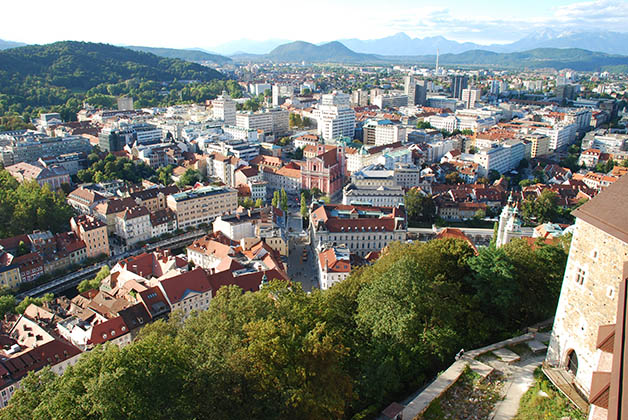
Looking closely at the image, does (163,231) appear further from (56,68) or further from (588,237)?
(56,68)

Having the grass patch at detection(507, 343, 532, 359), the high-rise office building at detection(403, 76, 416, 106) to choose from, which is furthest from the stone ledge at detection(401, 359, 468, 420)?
the high-rise office building at detection(403, 76, 416, 106)

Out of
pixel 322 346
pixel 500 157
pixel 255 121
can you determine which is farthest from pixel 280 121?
pixel 322 346

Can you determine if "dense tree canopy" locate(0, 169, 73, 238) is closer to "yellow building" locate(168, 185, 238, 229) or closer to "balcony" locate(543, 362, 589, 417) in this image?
"yellow building" locate(168, 185, 238, 229)

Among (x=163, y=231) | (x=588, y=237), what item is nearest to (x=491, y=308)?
(x=588, y=237)

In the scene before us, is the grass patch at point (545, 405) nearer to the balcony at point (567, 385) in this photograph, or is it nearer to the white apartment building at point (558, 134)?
the balcony at point (567, 385)

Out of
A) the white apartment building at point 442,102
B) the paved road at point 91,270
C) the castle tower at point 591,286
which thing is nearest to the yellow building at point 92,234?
the paved road at point 91,270

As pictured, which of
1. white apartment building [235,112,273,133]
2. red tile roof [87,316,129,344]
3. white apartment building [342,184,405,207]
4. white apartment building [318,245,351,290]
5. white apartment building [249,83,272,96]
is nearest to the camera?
red tile roof [87,316,129,344]
